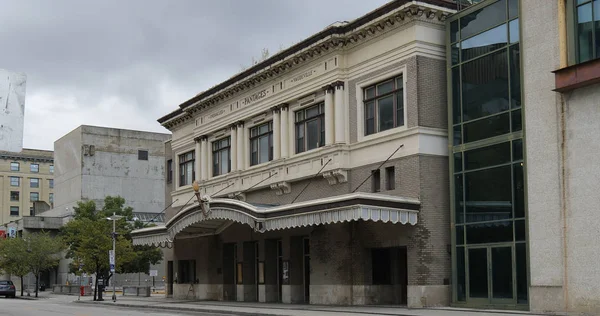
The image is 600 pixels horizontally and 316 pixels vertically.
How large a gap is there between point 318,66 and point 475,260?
40.0 feet

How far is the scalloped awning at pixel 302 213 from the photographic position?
28.9 m

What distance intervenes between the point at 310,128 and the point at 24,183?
113 metres

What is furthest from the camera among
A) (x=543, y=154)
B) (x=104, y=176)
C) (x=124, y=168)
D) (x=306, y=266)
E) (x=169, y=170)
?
(x=124, y=168)

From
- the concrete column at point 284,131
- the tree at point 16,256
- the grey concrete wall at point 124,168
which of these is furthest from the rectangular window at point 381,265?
the grey concrete wall at point 124,168

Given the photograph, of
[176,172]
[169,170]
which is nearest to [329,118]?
[176,172]

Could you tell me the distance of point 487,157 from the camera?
28.2 m

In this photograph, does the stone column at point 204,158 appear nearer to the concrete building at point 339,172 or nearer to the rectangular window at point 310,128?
the concrete building at point 339,172

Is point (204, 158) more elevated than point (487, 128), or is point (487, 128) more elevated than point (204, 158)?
point (204, 158)

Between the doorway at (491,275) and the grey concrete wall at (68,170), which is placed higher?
the grey concrete wall at (68,170)

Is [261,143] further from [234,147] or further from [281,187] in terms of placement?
[281,187]

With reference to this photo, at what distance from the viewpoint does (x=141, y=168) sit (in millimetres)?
91562

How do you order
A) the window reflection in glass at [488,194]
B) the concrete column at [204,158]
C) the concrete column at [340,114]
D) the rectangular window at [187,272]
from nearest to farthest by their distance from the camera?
the window reflection in glass at [488,194], the concrete column at [340,114], the concrete column at [204,158], the rectangular window at [187,272]

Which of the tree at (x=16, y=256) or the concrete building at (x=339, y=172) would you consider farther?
the tree at (x=16, y=256)

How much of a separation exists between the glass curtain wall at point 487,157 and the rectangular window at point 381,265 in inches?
167
